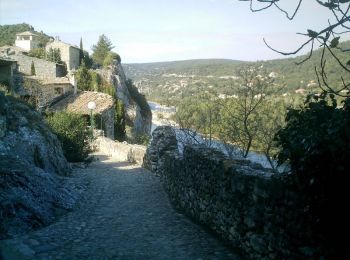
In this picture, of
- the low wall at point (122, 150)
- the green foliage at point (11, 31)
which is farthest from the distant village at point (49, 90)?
the green foliage at point (11, 31)

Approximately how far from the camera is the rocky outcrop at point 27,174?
750cm

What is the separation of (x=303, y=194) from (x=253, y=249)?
1.58 meters

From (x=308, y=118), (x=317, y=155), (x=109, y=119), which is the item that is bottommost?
(x=109, y=119)

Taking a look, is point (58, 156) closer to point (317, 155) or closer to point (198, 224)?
point (198, 224)

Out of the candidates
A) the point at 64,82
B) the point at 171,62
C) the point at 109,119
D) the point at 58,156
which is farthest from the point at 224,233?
the point at 171,62

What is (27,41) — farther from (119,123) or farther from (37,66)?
(119,123)

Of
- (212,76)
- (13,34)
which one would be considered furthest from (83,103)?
(13,34)

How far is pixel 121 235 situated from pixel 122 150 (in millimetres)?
15170

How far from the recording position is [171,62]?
142 meters

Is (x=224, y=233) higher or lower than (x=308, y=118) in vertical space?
lower

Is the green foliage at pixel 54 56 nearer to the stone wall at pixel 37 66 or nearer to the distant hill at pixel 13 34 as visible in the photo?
the stone wall at pixel 37 66

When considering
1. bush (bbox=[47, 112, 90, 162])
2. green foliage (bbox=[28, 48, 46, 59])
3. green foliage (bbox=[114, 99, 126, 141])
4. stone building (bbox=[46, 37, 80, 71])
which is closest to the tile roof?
green foliage (bbox=[114, 99, 126, 141])

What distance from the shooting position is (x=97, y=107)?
3800cm

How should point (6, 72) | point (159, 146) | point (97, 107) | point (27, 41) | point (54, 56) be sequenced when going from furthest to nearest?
point (27, 41)
point (54, 56)
point (97, 107)
point (6, 72)
point (159, 146)
